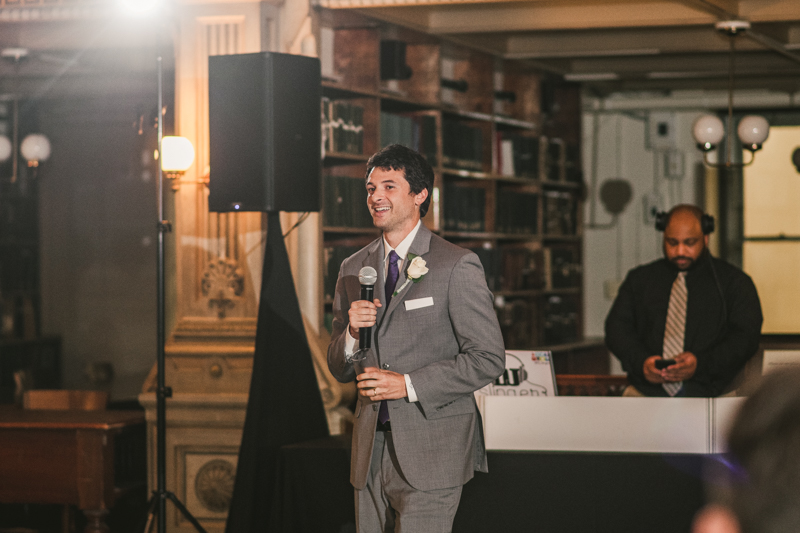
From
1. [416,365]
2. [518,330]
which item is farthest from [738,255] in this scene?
[416,365]

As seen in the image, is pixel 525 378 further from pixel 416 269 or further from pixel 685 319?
pixel 416 269

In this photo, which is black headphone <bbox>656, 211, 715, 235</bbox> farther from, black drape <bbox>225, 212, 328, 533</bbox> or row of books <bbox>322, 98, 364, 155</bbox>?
row of books <bbox>322, 98, 364, 155</bbox>

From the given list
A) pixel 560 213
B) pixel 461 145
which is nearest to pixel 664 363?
pixel 461 145

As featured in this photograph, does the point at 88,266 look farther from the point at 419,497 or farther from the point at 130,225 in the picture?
the point at 419,497

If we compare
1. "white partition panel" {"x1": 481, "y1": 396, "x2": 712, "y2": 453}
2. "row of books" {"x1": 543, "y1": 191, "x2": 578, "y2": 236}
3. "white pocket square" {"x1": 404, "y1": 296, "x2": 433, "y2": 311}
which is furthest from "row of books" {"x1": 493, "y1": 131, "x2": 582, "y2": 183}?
"white pocket square" {"x1": 404, "y1": 296, "x2": 433, "y2": 311}

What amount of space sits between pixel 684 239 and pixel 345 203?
2.02 m

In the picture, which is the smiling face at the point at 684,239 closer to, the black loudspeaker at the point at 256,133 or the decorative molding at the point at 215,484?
the black loudspeaker at the point at 256,133

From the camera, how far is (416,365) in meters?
2.05

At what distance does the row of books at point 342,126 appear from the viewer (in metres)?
4.59

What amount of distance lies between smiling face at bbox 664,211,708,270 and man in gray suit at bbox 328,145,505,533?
1527 millimetres

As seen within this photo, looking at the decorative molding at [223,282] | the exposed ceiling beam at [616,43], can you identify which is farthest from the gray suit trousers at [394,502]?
the exposed ceiling beam at [616,43]

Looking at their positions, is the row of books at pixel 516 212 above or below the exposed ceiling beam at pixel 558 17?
below

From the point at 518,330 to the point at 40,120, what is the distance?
4.25 metres

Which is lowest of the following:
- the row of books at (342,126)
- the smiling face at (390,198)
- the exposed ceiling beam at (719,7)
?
the smiling face at (390,198)
